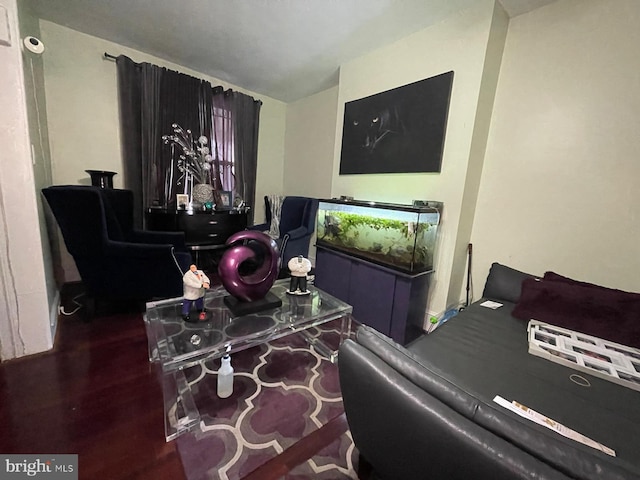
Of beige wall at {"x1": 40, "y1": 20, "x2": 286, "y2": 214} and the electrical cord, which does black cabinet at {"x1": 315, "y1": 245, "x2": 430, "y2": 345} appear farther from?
beige wall at {"x1": 40, "y1": 20, "x2": 286, "y2": 214}

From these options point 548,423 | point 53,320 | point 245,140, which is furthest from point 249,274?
point 245,140

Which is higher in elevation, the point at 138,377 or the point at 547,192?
the point at 547,192

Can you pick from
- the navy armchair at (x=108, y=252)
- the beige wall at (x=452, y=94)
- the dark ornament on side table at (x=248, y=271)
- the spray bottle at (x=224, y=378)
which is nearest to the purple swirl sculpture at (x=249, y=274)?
the dark ornament on side table at (x=248, y=271)

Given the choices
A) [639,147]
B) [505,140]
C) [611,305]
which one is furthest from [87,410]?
[639,147]

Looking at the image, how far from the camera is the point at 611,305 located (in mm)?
1358

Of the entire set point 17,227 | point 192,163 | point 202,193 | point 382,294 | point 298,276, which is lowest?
point 382,294

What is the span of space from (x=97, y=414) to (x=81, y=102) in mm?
2941

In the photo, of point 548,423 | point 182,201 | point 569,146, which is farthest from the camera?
point 182,201

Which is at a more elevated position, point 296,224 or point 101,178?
point 101,178

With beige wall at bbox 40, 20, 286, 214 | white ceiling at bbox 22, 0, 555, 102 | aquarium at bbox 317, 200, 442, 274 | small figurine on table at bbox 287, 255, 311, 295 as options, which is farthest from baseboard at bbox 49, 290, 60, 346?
white ceiling at bbox 22, 0, 555, 102

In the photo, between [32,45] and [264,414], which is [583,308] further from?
[32,45]

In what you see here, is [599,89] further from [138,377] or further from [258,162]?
[258,162]

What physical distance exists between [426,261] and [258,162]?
2.92 metres

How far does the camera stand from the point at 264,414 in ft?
4.17
